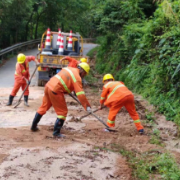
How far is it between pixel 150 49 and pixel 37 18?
23792mm

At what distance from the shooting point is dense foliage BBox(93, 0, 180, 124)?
26.4 feet

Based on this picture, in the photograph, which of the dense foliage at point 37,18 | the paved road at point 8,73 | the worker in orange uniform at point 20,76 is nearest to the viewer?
the worker in orange uniform at point 20,76

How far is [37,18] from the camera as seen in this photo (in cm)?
3133

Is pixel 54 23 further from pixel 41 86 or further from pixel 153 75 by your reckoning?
pixel 153 75

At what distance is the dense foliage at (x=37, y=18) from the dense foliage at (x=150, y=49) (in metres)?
7.90

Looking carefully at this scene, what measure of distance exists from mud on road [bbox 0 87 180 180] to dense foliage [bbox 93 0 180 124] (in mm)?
888

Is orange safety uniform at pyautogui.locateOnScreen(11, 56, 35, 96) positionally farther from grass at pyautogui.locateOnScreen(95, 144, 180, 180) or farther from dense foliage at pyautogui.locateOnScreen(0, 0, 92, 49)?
dense foliage at pyautogui.locateOnScreen(0, 0, 92, 49)

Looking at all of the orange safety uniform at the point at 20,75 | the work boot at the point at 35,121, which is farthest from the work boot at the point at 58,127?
the orange safety uniform at the point at 20,75

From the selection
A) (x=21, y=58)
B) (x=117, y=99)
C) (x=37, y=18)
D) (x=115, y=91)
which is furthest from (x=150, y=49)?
(x=37, y=18)

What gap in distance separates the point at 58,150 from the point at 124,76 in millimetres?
8980

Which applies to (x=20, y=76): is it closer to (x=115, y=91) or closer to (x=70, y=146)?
(x=115, y=91)

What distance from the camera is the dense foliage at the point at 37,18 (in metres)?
23.2

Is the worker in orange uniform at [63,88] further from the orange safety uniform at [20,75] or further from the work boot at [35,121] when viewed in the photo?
the orange safety uniform at [20,75]

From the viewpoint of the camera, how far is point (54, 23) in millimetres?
33000
